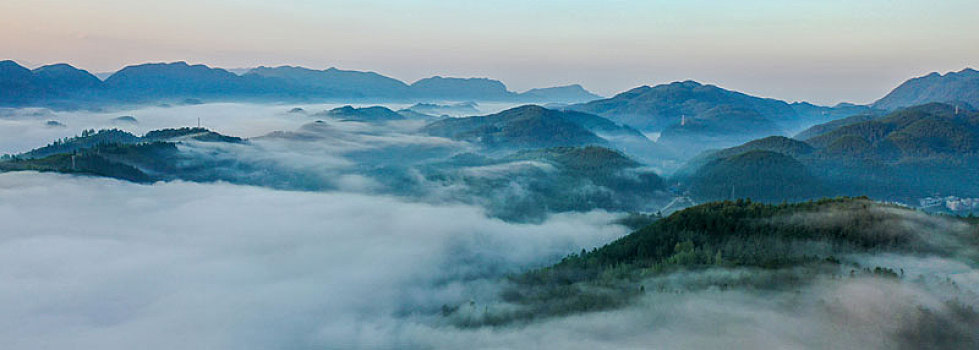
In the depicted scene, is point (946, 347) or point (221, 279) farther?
point (221, 279)

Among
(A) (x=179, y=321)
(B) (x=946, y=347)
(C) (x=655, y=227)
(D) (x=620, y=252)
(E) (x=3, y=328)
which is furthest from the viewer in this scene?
(C) (x=655, y=227)

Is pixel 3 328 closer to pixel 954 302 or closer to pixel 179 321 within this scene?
pixel 179 321

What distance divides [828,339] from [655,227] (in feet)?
277

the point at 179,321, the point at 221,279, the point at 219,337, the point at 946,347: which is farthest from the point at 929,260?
the point at 221,279

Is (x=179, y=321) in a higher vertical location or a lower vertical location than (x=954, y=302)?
lower

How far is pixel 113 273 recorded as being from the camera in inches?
7062

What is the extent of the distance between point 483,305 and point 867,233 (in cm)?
10254

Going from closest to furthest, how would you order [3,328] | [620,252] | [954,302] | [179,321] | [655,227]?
[954,302] → [3,328] → [179,321] → [620,252] → [655,227]

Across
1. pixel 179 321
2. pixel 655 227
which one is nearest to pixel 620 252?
pixel 655 227

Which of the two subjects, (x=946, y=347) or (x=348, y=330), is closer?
(x=946, y=347)

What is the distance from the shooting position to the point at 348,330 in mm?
155625

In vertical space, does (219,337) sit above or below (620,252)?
below

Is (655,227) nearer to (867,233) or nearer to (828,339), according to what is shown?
(867,233)

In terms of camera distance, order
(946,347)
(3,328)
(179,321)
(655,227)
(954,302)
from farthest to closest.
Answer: (655,227)
(179,321)
(3,328)
(954,302)
(946,347)
